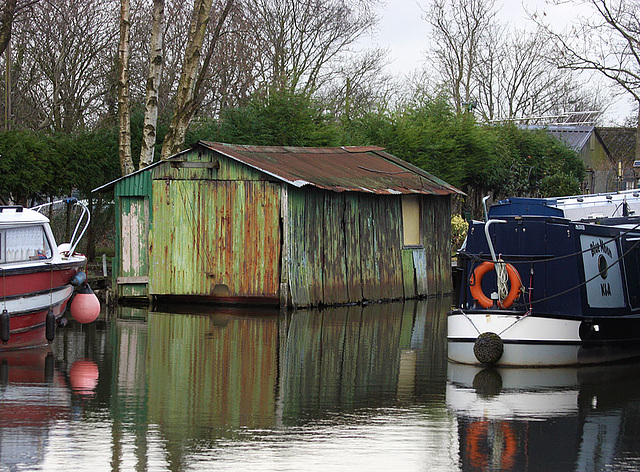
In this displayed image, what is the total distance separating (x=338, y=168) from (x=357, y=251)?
214cm

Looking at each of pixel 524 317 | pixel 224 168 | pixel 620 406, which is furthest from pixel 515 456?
pixel 224 168

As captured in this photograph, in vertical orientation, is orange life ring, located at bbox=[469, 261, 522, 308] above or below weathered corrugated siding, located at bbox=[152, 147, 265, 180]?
below

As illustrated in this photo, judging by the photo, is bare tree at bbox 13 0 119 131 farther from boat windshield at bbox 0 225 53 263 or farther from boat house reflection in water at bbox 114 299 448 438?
boat windshield at bbox 0 225 53 263

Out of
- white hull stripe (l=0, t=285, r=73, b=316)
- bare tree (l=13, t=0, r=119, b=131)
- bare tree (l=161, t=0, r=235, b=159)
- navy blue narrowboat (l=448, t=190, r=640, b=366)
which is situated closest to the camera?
navy blue narrowboat (l=448, t=190, r=640, b=366)

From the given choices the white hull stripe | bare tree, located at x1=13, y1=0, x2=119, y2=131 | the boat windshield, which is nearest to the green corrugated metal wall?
the white hull stripe

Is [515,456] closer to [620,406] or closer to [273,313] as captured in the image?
[620,406]

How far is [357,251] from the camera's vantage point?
22.0 m

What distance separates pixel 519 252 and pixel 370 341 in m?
3.30

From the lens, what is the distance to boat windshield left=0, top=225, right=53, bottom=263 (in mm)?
14797

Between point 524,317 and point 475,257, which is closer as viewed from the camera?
point 524,317

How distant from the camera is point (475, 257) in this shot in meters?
13.9

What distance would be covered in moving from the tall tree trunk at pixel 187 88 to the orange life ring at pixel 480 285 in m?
11.8

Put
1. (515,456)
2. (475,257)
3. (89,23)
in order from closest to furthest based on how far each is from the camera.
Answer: (515,456) → (475,257) → (89,23)

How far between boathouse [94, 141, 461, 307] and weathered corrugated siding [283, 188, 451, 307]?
23 millimetres
